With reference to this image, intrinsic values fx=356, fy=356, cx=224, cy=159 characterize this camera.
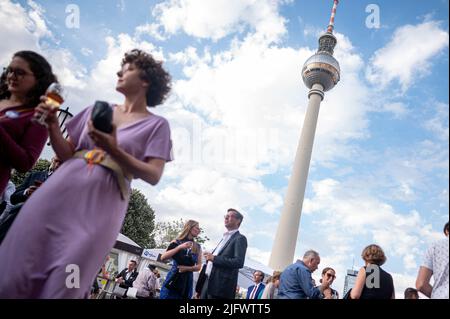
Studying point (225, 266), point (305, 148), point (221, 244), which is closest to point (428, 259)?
point (225, 266)

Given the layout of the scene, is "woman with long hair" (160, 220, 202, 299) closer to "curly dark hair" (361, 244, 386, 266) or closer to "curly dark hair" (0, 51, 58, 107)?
"curly dark hair" (361, 244, 386, 266)

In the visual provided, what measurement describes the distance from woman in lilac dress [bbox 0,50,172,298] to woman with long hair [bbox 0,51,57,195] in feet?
0.74

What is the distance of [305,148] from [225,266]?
28332mm

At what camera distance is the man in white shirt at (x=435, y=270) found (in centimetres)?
295

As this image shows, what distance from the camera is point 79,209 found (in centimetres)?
155

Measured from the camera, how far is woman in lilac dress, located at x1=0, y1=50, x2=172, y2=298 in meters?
1.46

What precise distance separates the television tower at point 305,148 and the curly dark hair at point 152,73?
2725 cm

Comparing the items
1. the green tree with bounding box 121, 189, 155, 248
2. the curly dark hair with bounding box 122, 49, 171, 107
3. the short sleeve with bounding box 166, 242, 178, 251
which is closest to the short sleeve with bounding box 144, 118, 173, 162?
the curly dark hair with bounding box 122, 49, 171, 107

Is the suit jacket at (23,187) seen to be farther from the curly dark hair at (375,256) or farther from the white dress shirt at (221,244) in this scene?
the curly dark hair at (375,256)

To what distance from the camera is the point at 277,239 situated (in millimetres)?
28797

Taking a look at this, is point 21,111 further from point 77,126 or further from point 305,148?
point 305,148

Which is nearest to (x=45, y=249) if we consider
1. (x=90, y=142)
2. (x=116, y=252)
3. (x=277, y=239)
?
(x=90, y=142)

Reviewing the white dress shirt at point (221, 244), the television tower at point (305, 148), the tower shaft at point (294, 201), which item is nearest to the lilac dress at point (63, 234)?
the white dress shirt at point (221, 244)
